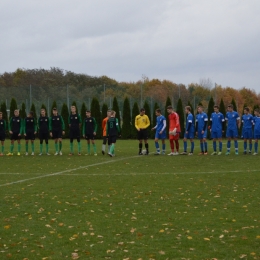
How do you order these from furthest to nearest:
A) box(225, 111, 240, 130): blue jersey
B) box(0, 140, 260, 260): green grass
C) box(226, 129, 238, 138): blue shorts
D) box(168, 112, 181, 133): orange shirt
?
box(225, 111, 240, 130): blue jersey → box(226, 129, 238, 138): blue shorts → box(168, 112, 181, 133): orange shirt → box(0, 140, 260, 260): green grass

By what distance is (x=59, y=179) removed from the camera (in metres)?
15.7

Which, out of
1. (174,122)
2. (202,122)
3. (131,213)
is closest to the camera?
(131,213)

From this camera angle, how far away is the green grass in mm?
7648

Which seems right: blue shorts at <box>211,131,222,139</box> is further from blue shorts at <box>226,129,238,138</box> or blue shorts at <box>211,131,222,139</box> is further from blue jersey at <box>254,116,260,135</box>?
blue jersey at <box>254,116,260,135</box>

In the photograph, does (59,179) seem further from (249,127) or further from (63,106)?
(63,106)

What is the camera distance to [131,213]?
10195mm

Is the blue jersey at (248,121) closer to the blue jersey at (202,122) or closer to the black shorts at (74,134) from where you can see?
the blue jersey at (202,122)

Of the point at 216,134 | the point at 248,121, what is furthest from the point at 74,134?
the point at 248,121

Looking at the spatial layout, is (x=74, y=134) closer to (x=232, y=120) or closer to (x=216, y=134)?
(x=216, y=134)

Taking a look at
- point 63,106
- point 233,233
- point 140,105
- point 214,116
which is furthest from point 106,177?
point 140,105

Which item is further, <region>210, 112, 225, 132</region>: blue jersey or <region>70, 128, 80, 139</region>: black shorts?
<region>70, 128, 80, 139</region>: black shorts

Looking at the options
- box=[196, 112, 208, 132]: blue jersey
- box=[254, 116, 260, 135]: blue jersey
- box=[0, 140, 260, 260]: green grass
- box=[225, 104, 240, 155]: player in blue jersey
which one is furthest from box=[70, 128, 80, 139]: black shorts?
box=[254, 116, 260, 135]: blue jersey

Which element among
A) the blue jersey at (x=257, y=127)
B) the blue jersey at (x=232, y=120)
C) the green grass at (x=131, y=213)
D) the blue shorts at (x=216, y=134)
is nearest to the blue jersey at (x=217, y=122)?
the blue shorts at (x=216, y=134)

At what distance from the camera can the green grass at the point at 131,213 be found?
7648mm
